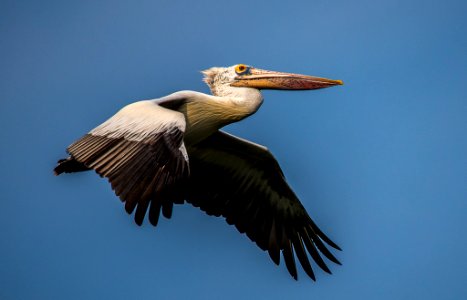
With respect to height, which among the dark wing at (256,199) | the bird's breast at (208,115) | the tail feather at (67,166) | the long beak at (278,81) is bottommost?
the dark wing at (256,199)

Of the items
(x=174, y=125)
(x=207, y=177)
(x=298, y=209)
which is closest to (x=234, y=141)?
(x=207, y=177)

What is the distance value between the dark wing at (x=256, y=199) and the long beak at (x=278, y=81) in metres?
0.92

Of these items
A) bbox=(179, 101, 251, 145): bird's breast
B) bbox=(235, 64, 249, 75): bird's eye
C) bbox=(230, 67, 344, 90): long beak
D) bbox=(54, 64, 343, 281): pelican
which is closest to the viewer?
bbox=(54, 64, 343, 281): pelican

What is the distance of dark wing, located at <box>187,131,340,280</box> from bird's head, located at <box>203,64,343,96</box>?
884 millimetres

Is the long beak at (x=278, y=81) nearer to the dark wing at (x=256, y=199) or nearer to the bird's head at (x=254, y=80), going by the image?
the bird's head at (x=254, y=80)

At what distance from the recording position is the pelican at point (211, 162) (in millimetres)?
9500

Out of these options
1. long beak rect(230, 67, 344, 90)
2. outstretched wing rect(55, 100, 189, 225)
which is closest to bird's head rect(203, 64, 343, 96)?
long beak rect(230, 67, 344, 90)

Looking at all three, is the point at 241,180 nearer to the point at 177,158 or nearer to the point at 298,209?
the point at 298,209

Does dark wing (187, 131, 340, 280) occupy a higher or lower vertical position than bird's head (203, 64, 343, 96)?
lower

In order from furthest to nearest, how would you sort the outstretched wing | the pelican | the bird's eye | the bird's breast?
the bird's eye
the bird's breast
the pelican
the outstretched wing

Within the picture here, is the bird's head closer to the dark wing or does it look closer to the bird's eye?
the bird's eye

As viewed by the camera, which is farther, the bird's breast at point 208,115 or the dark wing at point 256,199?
the dark wing at point 256,199

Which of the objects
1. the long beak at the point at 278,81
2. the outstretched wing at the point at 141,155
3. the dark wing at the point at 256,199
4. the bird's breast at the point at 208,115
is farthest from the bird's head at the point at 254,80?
the outstretched wing at the point at 141,155

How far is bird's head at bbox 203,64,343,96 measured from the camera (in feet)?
39.8
